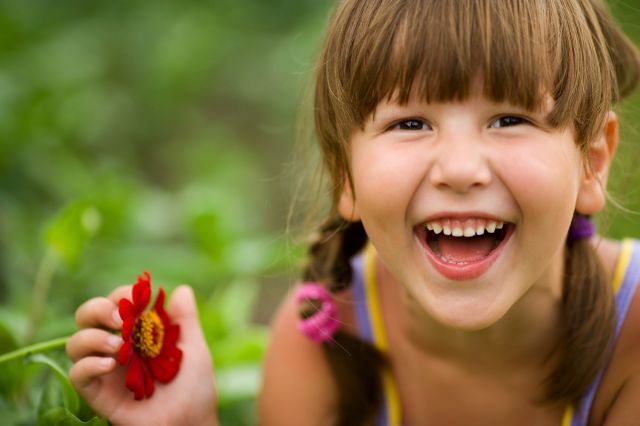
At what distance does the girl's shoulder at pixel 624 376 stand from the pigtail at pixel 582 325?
0.03m

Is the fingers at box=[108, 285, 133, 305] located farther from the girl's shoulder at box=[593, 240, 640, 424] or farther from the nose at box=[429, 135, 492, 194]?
the girl's shoulder at box=[593, 240, 640, 424]

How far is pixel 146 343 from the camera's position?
155cm

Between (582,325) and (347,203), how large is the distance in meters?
0.45

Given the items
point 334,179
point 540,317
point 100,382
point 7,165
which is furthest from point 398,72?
point 7,165

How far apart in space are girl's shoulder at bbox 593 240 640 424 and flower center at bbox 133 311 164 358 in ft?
2.53

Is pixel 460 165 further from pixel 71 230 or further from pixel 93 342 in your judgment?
pixel 71 230

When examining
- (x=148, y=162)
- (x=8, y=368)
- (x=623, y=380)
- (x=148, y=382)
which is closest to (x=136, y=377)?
(x=148, y=382)

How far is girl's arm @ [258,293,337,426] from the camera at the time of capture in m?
1.82

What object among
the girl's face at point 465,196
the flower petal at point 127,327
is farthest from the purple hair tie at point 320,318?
the flower petal at point 127,327

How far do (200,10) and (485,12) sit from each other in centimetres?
297

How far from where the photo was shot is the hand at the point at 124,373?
1.52 metres

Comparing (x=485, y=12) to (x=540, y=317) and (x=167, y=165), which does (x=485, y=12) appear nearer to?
(x=540, y=317)

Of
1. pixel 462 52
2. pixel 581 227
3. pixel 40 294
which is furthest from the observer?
pixel 40 294

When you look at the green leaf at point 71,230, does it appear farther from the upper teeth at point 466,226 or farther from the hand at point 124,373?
the upper teeth at point 466,226
